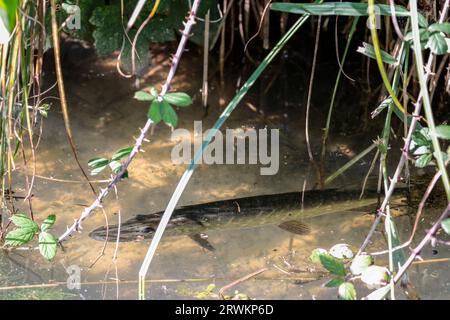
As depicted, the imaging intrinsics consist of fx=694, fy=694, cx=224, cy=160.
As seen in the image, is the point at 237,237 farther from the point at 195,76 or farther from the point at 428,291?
the point at 195,76

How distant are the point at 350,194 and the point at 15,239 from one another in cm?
118

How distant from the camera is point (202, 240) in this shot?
7.61 feet

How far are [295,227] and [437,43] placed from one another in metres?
0.93

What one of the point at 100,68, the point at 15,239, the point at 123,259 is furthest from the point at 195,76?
the point at 15,239

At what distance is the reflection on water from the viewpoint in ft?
6.79

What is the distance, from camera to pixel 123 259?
7.19 ft

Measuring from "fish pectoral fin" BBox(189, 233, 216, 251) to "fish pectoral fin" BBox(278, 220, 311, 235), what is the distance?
0.26 m

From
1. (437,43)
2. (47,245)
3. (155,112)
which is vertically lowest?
(47,245)

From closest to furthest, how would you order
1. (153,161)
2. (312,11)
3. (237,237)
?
(312,11)
(237,237)
(153,161)

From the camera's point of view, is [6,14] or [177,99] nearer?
[6,14]

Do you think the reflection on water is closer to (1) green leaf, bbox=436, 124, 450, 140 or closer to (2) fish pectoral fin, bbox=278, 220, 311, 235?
(2) fish pectoral fin, bbox=278, 220, 311, 235

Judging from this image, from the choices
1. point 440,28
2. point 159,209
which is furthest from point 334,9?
point 159,209

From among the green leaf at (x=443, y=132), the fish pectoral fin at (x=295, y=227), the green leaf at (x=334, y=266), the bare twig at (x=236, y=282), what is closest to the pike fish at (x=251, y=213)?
the fish pectoral fin at (x=295, y=227)

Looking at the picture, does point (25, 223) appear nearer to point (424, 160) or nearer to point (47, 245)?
point (47, 245)
